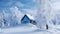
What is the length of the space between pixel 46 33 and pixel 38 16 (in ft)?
30.0

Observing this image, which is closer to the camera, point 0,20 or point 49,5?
point 49,5

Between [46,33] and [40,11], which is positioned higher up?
[40,11]

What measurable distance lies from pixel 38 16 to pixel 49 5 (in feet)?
11.5

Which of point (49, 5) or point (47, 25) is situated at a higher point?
point (49, 5)

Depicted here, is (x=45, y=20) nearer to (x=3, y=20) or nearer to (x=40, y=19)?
(x=40, y=19)

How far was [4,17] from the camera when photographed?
80250 millimetres

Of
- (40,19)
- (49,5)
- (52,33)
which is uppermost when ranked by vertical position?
(49,5)

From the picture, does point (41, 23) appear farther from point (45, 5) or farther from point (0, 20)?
point (0, 20)

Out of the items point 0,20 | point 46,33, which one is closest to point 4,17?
point 0,20

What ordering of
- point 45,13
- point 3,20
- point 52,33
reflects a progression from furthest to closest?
point 3,20
point 45,13
point 52,33

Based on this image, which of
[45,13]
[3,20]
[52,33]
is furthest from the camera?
[3,20]

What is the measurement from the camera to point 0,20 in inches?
3063

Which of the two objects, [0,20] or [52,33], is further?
[0,20]

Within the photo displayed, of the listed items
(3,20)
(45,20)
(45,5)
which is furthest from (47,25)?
(3,20)
